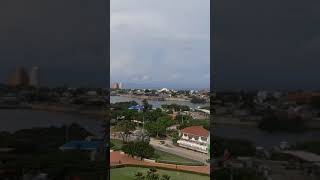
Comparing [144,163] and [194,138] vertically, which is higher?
[194,138]

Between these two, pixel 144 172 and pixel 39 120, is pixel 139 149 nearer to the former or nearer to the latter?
pixel 144 172

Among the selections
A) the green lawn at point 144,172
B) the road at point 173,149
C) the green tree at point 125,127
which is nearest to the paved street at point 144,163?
the green lawn at point 144,172

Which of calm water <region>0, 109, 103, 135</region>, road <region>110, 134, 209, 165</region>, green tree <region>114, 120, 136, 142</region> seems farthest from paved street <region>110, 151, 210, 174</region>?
calm water <region>0, 109, 103, 135</region>

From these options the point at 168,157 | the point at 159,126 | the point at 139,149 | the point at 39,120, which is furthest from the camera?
the point at 168,157

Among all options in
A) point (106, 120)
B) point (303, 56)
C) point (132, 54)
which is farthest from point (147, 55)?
point (303, 56)

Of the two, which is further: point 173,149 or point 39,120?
point 173,149

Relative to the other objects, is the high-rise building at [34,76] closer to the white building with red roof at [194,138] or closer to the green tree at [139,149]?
the white building with red roof at [194,138]

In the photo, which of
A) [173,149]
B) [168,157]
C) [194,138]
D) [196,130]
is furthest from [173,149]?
[196,130]

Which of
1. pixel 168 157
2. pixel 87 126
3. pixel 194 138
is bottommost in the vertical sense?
pixel 168 157
